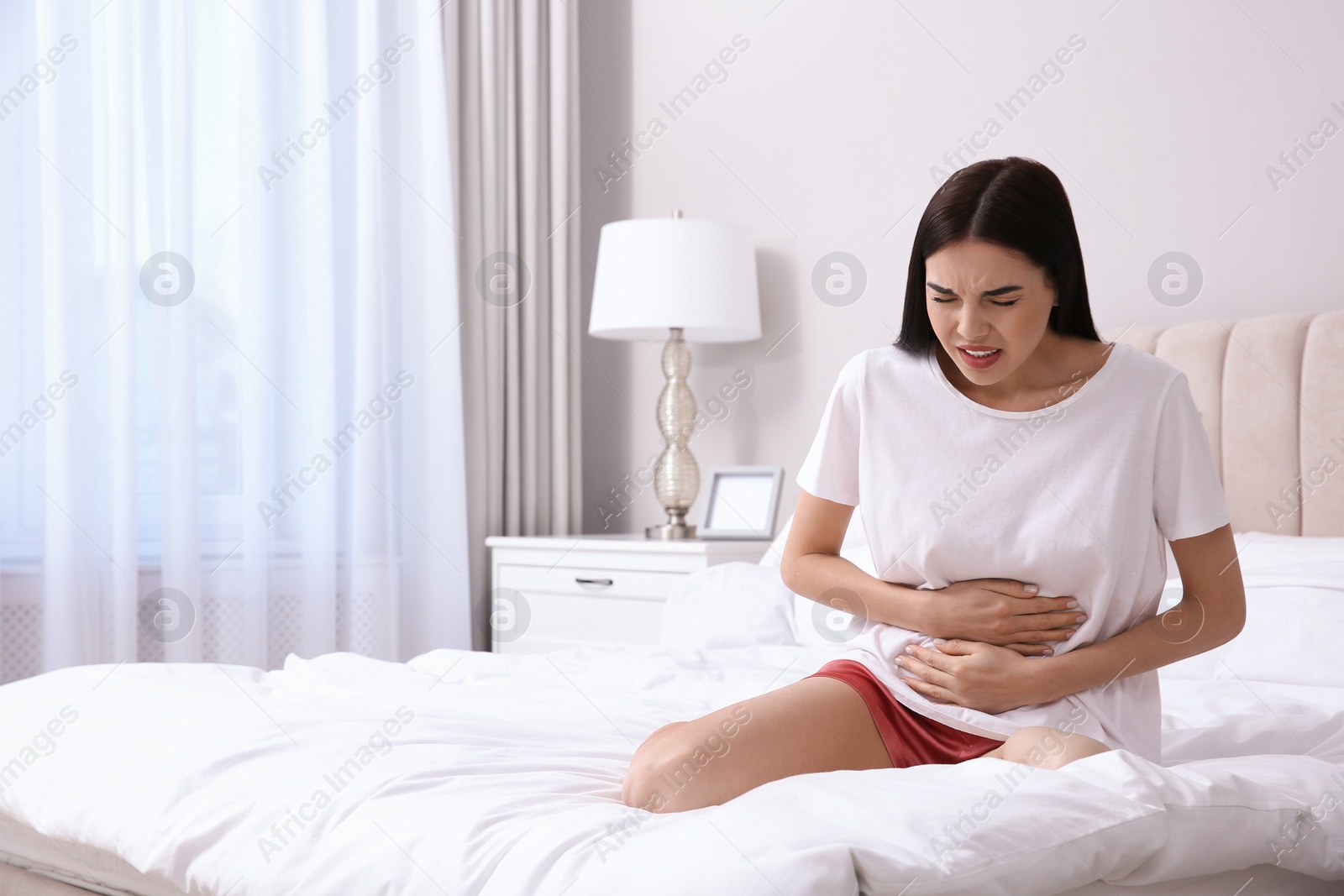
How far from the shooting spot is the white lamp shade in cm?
297

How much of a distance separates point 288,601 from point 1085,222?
2103 mm

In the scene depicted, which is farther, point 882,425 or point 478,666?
point 478,666

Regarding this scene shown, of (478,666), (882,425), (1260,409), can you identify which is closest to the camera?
(882,425)

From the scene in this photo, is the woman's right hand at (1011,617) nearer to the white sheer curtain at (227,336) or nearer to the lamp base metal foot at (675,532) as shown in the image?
the lamp base metal foot at (675,532)

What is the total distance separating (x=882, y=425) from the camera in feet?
4.29

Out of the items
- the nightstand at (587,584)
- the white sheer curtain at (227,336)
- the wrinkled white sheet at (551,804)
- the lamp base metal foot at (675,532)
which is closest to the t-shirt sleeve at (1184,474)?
the wrinkled white sheet at (551,804)

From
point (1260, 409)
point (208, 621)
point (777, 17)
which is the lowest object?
point (208, 621)

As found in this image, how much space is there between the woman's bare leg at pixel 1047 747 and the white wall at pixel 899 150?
4.94ft

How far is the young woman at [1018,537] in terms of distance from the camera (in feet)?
3.82

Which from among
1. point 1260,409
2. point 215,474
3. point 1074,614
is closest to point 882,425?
point 1074,614

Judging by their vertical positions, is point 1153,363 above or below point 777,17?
below

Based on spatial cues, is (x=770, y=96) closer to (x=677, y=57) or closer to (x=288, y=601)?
(x=677, y=57)

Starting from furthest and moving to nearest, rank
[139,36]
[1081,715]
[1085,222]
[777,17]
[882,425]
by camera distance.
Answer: [777,17]
[139,36]
[1085,222]
[882,425]
[1081,715]

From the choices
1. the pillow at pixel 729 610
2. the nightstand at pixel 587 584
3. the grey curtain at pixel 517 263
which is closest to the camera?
the pillow at pixel 729 610
